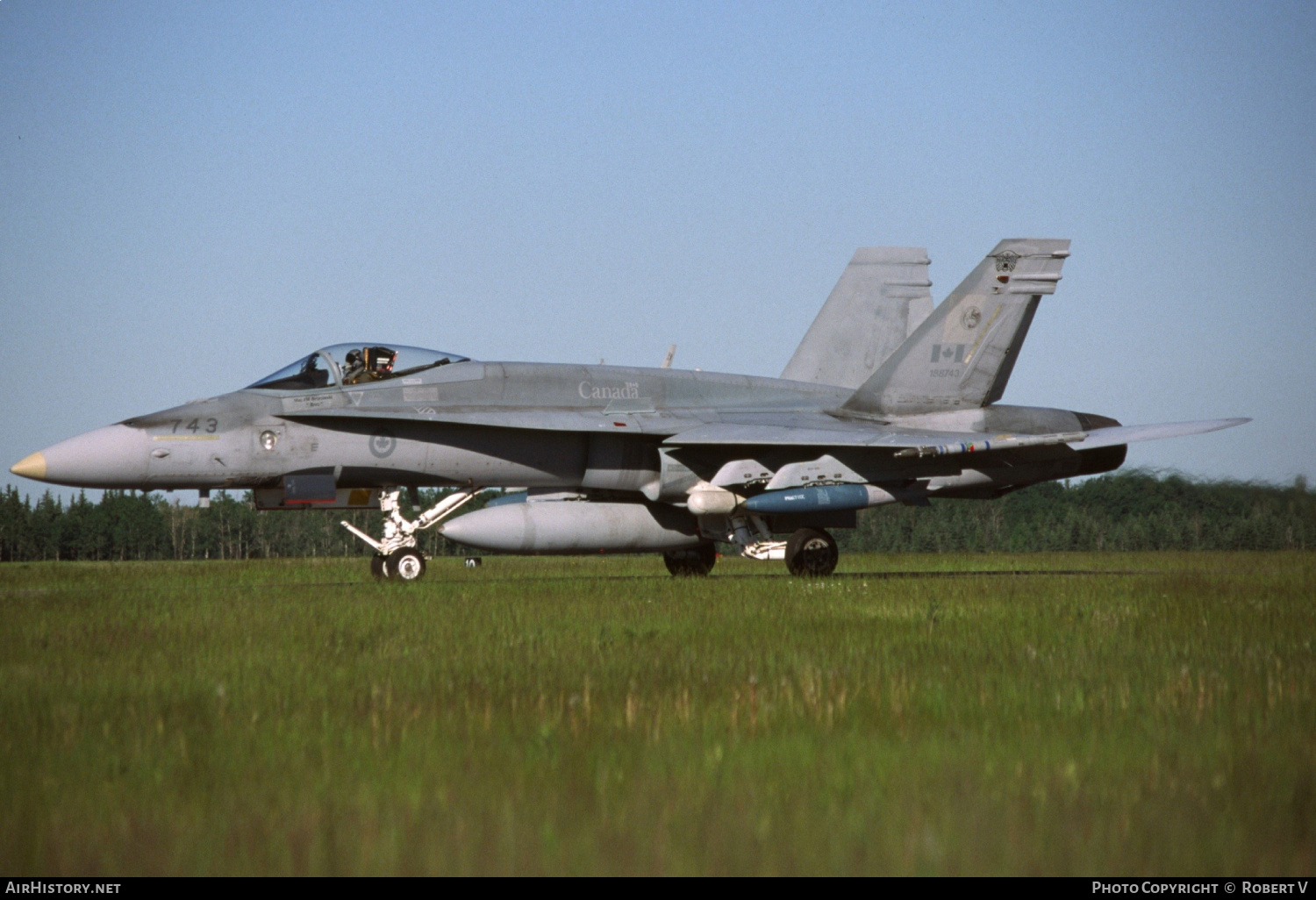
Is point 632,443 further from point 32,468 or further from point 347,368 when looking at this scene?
point 32,468

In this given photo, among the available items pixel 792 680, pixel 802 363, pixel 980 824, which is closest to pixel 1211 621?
pixel 792 680

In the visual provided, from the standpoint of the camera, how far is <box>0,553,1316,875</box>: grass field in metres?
2.91

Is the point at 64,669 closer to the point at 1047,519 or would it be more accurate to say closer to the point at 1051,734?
the point at 1051,734

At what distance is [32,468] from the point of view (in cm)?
1173

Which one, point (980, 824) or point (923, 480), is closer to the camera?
point (980, 824)

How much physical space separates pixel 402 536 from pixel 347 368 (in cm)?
185

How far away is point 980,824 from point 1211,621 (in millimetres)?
5418

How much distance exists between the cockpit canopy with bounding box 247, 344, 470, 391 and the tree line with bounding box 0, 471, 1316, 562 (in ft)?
4.78

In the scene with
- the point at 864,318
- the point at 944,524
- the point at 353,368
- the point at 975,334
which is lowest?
the point at 944,524

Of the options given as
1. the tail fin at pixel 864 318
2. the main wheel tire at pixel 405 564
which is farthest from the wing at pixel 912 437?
the tail fin at pixel 864 318

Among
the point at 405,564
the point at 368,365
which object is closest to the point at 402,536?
the point at 405,564

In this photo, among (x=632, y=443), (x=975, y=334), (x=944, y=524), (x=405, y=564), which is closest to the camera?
(x=405, y=564)

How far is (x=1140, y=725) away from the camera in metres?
4.34

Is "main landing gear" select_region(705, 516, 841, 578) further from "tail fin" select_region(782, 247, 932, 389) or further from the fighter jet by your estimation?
"tail fin" select_region(782, 247, 932, 389)
